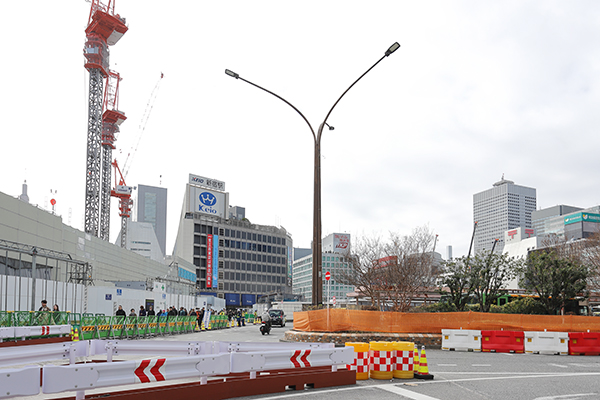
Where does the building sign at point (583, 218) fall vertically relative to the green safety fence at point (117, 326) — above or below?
above

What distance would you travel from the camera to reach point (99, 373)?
23.4 ft

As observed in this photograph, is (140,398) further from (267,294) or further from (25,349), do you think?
(267,294)

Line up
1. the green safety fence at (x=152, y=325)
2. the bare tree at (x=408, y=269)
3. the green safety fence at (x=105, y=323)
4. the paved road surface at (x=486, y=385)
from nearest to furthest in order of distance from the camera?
1. the paved road surface at (x=486, y=385)
2. the green safety fence at (x=105, y=323)
3. the green safety fence at (x=152, y=325)
4. the bare tree at (x=408, y=269)

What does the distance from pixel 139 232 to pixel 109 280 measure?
327 feet

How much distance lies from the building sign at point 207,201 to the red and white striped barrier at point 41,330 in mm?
102719

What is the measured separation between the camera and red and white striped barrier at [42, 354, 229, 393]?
6.75 meters

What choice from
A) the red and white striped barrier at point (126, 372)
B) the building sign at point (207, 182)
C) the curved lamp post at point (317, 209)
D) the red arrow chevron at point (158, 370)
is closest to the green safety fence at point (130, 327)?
the curved lamp post at point (317, 209)

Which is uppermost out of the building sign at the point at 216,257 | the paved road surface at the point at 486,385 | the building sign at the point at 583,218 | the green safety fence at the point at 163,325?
the building sign at the point at 583,218

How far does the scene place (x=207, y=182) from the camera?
12519 cm

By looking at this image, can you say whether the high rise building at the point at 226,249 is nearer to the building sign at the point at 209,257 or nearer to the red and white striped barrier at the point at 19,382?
the building sign at the point at 209,257

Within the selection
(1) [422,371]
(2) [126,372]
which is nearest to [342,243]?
(1) [422,371]

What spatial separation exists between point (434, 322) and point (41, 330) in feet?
47.1

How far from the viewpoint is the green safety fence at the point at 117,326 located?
84.0 feet

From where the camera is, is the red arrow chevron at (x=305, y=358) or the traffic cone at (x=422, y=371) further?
the traffic cone at (x=422, y=371)
